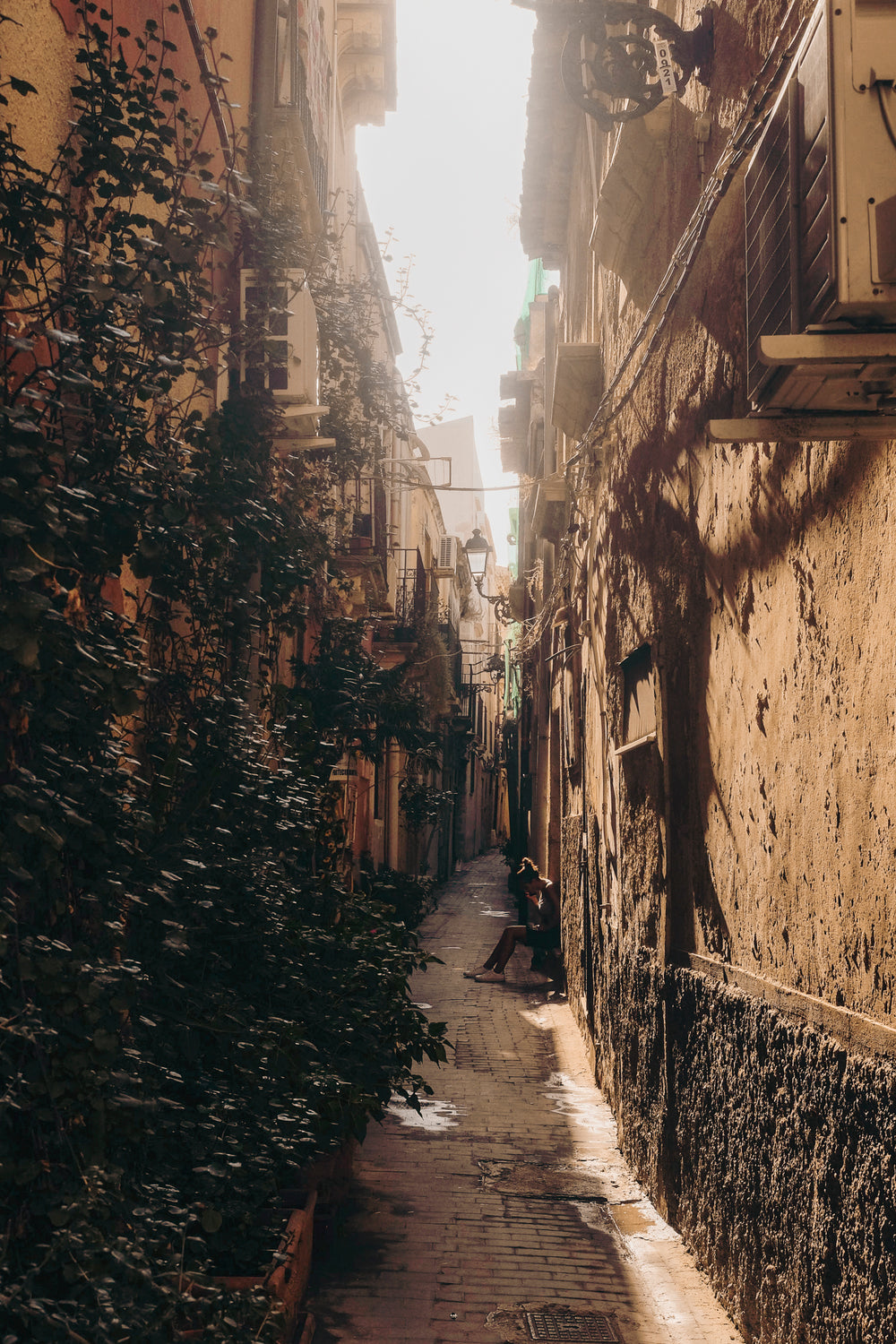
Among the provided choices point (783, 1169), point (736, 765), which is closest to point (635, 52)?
point (736, 765)

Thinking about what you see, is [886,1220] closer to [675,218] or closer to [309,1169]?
[309,1169]

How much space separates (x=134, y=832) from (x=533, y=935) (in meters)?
11.4

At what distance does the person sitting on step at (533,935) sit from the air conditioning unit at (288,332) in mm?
8335

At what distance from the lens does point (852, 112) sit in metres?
2.50

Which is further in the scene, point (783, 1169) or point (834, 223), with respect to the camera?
point (783, 1169)

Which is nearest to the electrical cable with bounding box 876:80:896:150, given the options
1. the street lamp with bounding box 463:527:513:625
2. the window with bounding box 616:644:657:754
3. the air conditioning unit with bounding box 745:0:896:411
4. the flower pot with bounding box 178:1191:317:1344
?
the air conditioning unit with bounding box 745:0:896:411

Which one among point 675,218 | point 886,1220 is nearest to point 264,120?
point 675,218

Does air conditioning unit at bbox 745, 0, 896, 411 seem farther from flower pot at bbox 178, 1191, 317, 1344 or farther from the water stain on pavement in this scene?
the water stain on pavement

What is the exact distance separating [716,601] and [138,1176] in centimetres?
320

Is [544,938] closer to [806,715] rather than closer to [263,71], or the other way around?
[263,71]

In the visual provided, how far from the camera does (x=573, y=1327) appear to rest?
467 cm

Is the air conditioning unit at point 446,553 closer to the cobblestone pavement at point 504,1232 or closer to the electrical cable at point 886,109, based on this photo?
the cobblestone pavement at point 504,1232

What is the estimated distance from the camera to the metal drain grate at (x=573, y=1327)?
4551 mm

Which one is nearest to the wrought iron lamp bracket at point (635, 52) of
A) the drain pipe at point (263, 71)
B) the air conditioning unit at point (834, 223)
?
the drain pipe at point (263, 71)
